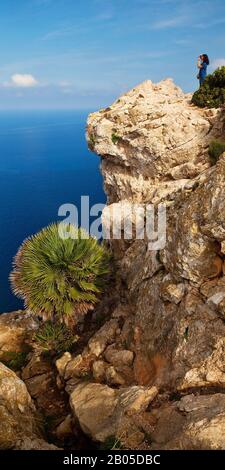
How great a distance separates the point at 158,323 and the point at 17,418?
488 cm

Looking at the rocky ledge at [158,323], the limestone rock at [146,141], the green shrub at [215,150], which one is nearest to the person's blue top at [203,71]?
the limestone rock at [146,141]

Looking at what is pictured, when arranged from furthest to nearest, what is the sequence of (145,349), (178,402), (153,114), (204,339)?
(153,114) → (145,349) → (204,339) → (178,402)

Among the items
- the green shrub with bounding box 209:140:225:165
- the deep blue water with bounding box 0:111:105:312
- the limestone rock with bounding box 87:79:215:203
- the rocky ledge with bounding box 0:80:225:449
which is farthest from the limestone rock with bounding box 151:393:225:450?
the deep blue water with bounding box 0:111:105:312

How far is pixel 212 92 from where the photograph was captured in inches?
708

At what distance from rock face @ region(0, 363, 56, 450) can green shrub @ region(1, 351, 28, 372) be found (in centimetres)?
440

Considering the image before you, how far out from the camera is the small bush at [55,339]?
1569 centimetres

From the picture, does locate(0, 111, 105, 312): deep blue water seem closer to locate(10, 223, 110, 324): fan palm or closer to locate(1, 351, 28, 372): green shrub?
locate(1, 351, 28, 372): green shrub

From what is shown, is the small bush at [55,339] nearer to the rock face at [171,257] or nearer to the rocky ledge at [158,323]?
the rocky ledge at [158,323]

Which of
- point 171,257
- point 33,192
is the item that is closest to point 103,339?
point 171,257

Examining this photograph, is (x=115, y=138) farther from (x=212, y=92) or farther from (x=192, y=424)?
(x=192, y=424)

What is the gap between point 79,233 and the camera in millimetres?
15125
